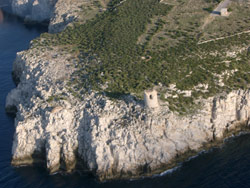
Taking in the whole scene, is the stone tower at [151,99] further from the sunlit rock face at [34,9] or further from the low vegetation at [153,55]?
the sunlit rock face at [34,9]

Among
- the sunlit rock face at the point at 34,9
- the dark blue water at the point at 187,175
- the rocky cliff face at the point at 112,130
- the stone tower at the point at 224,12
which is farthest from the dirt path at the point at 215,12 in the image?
the sunlit rock face at the point at 34,9

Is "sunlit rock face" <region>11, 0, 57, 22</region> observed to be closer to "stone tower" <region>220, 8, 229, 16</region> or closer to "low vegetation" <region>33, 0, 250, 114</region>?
"low vegetation" <region>33, 0, 250, 114</region>

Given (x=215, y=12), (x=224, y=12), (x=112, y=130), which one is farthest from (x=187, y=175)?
(x=215, y=12)

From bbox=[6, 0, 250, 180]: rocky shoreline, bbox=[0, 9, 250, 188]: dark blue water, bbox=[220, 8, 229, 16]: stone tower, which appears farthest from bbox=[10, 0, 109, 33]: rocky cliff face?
bbox=[0, 9, 250, 188]: dark blue water

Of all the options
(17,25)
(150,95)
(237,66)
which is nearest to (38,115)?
(150,95)

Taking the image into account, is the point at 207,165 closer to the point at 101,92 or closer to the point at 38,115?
the point at 101,92

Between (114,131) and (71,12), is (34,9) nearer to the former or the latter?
(71,12)
